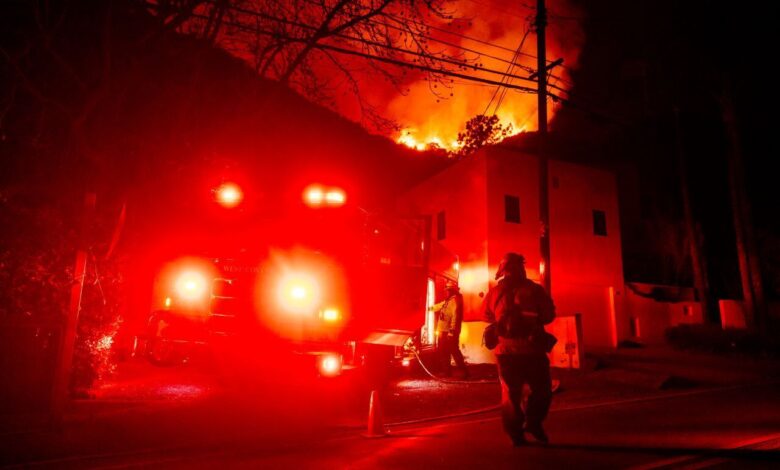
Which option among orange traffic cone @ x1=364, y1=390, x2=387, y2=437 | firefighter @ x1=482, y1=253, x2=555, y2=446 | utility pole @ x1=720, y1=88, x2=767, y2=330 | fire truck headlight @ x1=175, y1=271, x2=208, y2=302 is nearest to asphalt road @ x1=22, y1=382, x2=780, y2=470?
orange traffic cone @ x1=364, y1=390, x2=387, y2=437

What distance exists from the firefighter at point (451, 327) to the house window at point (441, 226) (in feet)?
26.8

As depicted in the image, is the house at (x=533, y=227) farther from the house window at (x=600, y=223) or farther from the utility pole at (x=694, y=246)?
the utility pole at (x=694, y=246)

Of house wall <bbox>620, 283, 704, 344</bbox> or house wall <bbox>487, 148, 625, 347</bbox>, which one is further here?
house wall <bbox>620, 283, 704, 344</bbox>

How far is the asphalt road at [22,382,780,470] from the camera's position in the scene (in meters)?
4.55

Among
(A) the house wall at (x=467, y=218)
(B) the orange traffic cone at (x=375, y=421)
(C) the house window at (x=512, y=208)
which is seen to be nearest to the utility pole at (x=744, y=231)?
(C) the house window at (x=512, y=208)

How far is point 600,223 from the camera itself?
1964 centimetres

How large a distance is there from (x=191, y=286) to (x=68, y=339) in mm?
2166

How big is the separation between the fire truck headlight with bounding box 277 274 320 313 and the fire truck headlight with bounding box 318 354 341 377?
749mm

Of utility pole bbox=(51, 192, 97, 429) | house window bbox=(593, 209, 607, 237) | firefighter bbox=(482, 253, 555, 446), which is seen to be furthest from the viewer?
house window bbox=(593, 209, 607, 237)

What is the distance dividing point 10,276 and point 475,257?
12758 millimetres

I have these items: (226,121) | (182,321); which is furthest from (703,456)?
(226,121)

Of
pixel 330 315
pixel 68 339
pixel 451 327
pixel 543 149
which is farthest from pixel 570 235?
pixel 68 339

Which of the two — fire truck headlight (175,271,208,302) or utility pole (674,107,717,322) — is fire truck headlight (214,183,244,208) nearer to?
fire truck headlight (175,271,208,302)

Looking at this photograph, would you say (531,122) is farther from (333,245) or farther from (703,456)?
(703,456)
